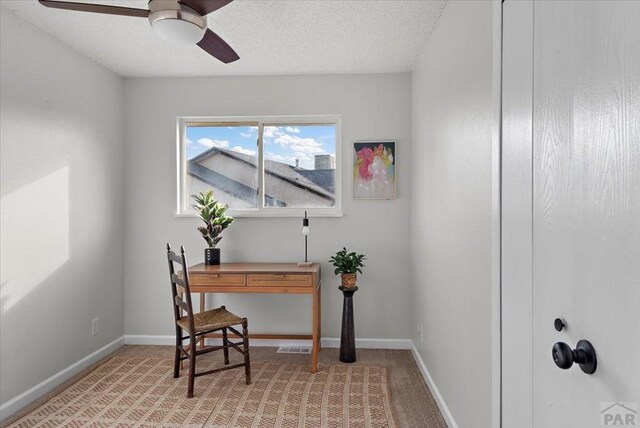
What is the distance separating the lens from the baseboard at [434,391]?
7.12 feet

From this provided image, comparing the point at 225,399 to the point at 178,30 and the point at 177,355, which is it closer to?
the point at 177,355

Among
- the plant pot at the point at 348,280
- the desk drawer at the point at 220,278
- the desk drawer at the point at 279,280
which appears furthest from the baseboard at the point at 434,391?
the desk drawer at the point at 220,278

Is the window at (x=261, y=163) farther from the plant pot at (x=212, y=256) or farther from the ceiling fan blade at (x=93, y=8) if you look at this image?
the ceiling fan blade at (x=93, y=8)

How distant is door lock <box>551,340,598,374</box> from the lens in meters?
0.87

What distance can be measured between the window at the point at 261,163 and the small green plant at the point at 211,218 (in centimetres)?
23

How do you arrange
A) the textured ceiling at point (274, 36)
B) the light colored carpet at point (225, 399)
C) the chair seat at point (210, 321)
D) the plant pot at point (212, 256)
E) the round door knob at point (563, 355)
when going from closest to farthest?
the round door knob at point (563, 355)
the light colored carpet at point (225, 399)
the textured ceiling at point (274, 36)
the chair seat at point (210, 321)
the plant pot at point (212, 256)

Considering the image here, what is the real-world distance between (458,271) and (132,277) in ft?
10.1

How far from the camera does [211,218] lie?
335 centimetres

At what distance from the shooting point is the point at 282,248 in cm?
356

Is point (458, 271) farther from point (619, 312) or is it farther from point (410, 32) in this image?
point (410, 32)

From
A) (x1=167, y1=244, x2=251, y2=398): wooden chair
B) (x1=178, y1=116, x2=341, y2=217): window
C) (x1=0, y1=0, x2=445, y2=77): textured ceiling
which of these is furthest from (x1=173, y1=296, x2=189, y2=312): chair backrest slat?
(x1=0, y1=0, x2=445, y2=77): textured ceiling

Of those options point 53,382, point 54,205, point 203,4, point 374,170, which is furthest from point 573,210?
point 53,382

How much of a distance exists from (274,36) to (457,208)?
1843mm

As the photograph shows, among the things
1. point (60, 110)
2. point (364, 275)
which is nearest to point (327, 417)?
point (364, 275)
